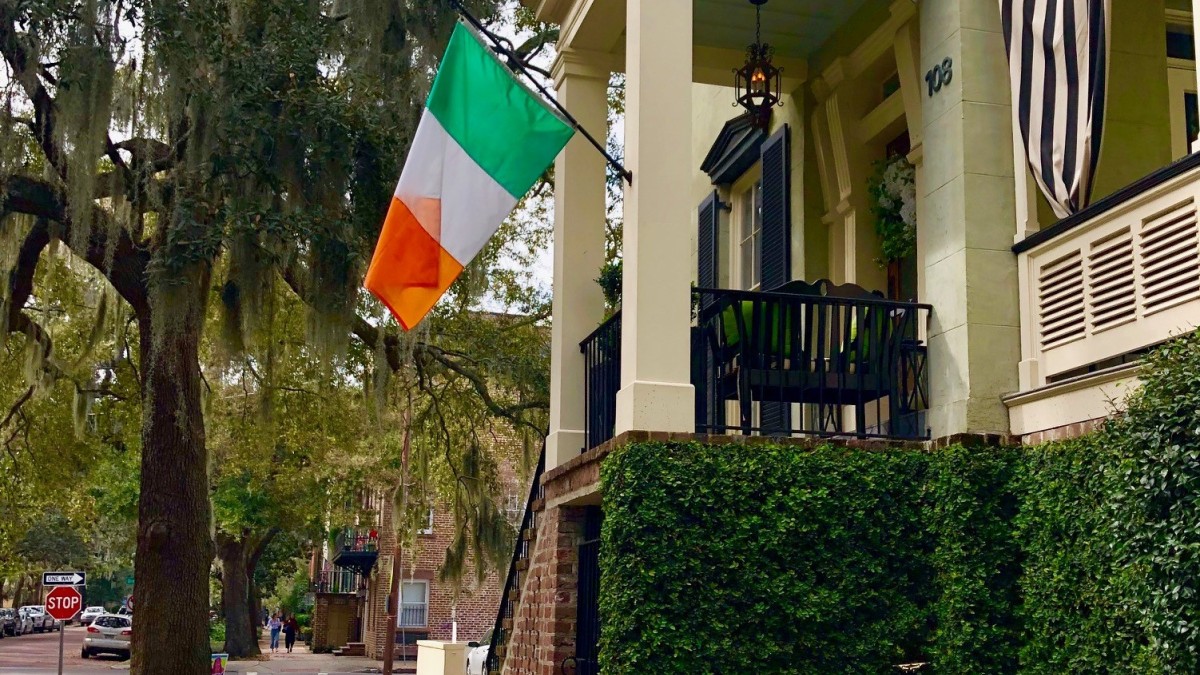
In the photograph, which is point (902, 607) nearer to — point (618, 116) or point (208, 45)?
point (208, 45)

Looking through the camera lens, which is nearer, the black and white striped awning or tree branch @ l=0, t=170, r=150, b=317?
the black and white striped awning

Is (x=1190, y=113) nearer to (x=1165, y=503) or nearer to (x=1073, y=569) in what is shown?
(x=1073, y=569)

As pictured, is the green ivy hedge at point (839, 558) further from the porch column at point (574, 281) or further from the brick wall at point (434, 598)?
the brick wall at point (434, 598)

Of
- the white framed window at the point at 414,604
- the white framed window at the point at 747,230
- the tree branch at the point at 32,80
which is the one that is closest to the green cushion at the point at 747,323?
the white framed window at the point at 747,230

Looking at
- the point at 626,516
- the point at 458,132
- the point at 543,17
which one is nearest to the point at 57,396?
the point at 543,17

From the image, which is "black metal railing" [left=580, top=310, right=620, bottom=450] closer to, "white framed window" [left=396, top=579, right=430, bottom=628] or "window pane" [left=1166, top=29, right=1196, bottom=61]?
"window pane" [left=1166, top=29, right=1196, bottom=61]

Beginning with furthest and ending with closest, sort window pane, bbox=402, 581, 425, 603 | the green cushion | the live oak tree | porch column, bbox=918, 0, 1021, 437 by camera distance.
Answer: window pane, bbox=402, 581, 425, 603
the live oak tree
the green cushion
porch column, bbox=918, 0, 1021, 437

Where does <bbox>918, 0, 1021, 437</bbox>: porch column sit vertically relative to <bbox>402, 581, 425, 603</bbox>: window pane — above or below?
above

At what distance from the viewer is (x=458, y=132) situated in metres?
8.27

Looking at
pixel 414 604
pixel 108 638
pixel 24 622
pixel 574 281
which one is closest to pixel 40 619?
pixel 24 622

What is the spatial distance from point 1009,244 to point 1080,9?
4.51ft

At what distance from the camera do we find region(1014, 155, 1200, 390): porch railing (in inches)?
252

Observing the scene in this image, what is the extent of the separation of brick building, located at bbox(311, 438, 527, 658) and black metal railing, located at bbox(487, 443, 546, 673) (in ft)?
91.7

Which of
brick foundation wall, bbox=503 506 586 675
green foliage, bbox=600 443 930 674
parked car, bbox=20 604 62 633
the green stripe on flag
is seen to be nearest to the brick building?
parked car, bbox=20 604 62 633
